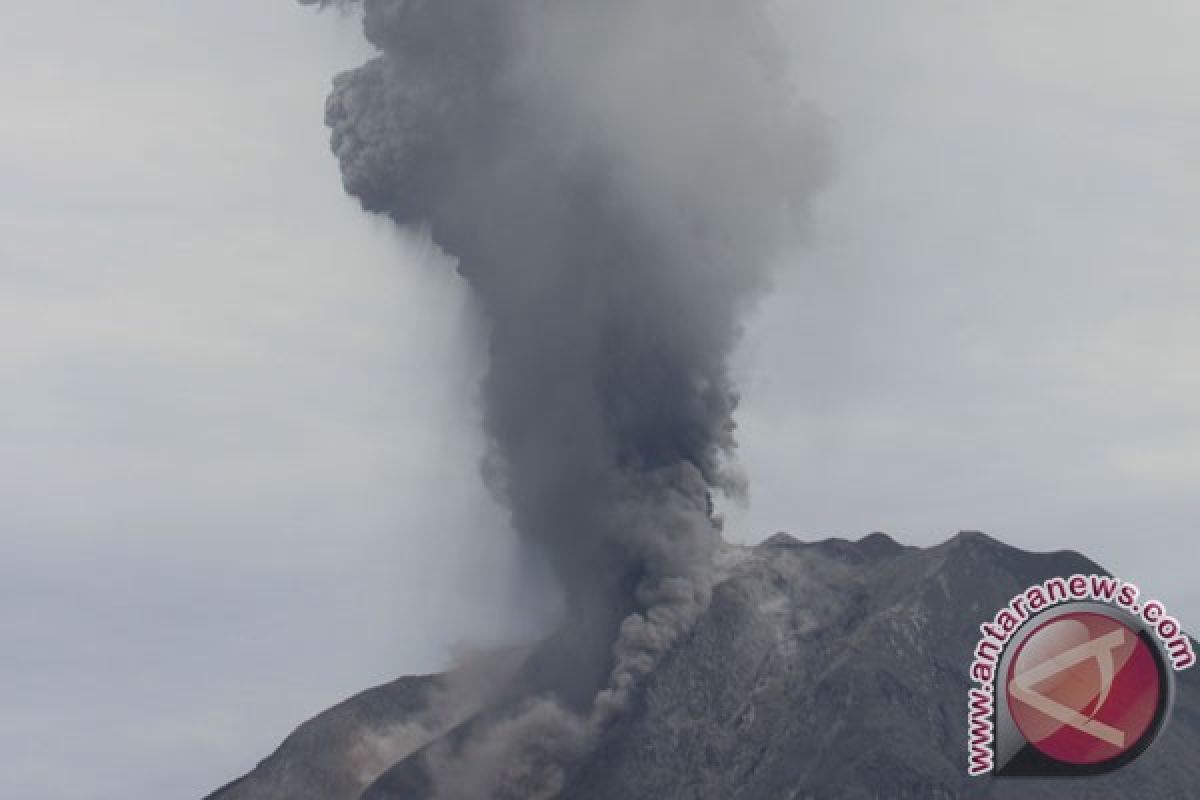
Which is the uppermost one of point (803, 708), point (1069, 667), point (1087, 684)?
point (803, 708)

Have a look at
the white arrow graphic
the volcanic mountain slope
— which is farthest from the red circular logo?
the volcanic mountain slope

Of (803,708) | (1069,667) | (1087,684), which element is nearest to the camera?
(1069,667)

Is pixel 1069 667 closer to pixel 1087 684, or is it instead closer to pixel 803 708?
pixel 1087 684

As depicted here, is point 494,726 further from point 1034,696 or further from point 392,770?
point 1034,696

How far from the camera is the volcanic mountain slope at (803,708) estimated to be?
16262 centimetres

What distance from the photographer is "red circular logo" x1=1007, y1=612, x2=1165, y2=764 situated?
10388cm

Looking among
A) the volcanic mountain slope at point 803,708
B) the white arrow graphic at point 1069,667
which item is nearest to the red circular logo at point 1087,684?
the white arrow graphic at point 1069,667

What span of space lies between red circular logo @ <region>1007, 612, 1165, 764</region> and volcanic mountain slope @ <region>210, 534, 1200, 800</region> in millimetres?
51563

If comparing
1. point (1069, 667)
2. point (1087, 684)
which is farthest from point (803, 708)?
point (1069, 667)

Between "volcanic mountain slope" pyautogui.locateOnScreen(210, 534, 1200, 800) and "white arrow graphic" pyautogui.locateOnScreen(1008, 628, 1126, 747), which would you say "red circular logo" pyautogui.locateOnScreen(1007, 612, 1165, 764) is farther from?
"volcanic mountain slope" pyautogui.locateOnScreen(210, 534, 1200, 800)

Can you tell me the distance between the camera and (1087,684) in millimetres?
105062

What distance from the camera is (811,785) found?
531 feet

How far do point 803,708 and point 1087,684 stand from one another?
6727 centimetres

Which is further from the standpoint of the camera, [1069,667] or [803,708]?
[803,708]
